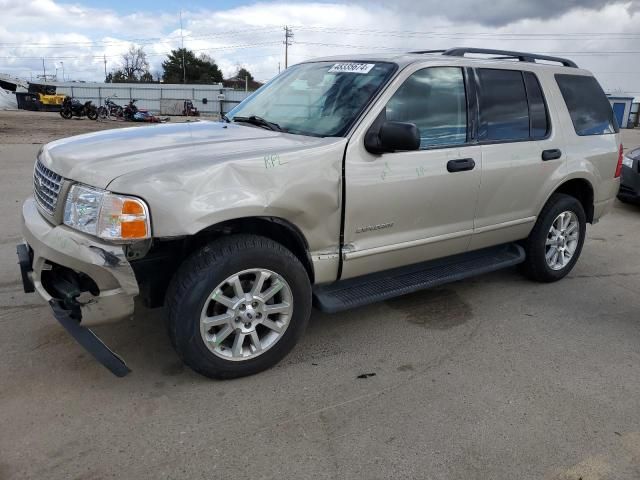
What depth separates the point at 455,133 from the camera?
3900 millimetres

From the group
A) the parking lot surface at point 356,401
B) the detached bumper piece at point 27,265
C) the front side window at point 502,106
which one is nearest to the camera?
the parking lot surface at point 356,401

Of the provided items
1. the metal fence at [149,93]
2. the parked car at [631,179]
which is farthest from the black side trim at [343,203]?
the metal fence at [149,93]

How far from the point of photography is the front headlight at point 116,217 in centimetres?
267

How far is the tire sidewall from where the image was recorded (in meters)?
4.69

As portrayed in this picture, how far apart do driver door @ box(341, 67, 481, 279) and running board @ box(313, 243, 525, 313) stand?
130mm

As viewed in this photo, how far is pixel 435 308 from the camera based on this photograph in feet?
14.3

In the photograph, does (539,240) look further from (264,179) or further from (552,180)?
(264,179)

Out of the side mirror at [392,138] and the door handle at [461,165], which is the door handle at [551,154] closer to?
the door handle at [461,165]

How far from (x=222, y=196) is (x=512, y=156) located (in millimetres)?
2465

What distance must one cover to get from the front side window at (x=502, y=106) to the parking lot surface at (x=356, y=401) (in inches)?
55.6

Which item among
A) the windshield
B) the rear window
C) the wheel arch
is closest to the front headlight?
the wheel arch

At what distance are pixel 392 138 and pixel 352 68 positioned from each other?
35.0 inches

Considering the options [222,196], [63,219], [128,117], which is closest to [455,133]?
[222,196]

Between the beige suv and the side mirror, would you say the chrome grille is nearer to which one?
the beige suv
